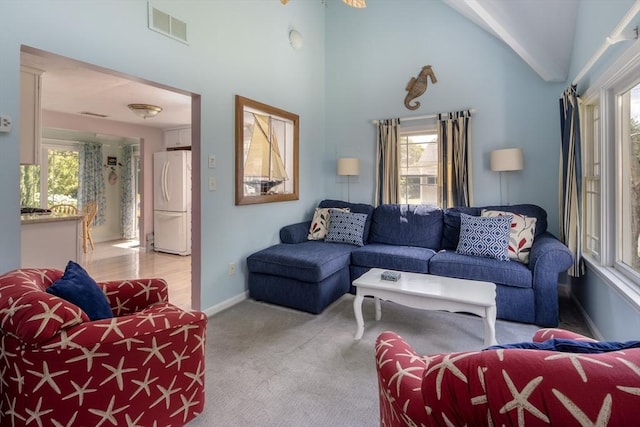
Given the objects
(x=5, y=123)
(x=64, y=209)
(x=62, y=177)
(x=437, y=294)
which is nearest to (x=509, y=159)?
Answer: (x=437, y=294)

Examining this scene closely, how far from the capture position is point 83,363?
1304 mm

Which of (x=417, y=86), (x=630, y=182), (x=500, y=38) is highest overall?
(x=500, y=38)

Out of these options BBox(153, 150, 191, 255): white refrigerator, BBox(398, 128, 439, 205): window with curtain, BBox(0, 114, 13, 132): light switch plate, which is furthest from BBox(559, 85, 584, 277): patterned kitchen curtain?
BBox(153, 150, 191, 255): white refrigerator

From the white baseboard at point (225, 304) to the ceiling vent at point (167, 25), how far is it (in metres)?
2.25

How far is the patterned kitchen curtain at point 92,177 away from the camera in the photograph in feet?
22.6

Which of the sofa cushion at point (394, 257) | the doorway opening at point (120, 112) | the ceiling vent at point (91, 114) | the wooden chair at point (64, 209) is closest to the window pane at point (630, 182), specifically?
the sofa cushion at point (394, 257)

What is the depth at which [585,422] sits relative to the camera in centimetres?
59

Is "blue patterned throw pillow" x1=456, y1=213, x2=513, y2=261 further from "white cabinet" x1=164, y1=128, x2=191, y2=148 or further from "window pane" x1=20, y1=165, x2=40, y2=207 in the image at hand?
"window pane" x1=20, y1=165, x2=40, y2=207

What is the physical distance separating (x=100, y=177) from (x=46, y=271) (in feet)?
20.9

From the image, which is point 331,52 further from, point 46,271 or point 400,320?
point 46,271

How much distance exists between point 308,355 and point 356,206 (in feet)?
7.40

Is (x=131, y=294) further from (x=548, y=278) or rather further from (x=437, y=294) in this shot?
(x=548, y=278)

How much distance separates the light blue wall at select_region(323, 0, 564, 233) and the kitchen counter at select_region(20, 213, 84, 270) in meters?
3.01

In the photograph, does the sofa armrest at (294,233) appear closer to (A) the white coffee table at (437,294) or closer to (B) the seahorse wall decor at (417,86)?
(A) the white coffee table at (437,294)
